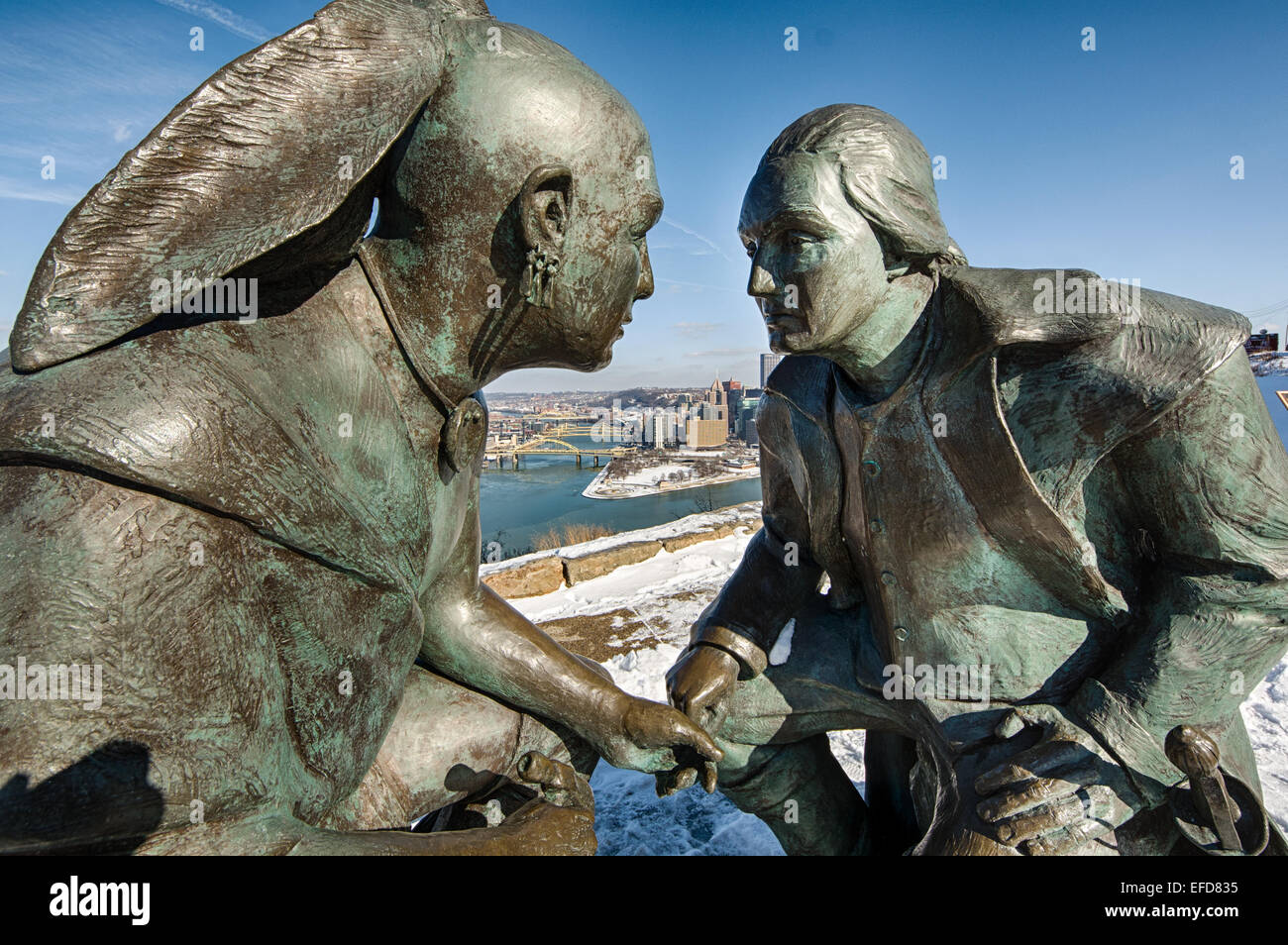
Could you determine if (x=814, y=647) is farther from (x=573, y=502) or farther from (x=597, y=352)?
(x=573, y=502)

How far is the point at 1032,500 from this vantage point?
1909 mm

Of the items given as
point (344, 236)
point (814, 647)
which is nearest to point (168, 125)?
point (344, 236)

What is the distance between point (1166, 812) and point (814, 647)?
40.2 inches

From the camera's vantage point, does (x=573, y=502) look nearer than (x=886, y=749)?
No

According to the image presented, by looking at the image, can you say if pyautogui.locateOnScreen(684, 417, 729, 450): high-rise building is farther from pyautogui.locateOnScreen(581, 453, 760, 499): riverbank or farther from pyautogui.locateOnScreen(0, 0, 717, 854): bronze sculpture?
pyautogui.locateOnScreen(0, 0, 717, 854): bronze sculpture

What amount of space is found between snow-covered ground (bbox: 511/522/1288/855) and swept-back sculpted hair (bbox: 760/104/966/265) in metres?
1.53

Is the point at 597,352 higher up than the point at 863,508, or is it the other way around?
the point at 597,352

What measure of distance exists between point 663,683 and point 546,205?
3637 mm

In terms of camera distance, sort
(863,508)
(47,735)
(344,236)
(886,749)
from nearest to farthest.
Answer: (47,735) < (344,236) < (863,508) < (886,749)

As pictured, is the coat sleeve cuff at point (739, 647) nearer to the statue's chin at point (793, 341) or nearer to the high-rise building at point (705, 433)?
the statue's chin at point (793, 341)

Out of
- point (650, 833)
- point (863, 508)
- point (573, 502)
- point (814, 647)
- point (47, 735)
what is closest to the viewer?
point (47, 735)

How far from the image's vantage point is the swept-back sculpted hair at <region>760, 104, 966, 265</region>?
6.36ft

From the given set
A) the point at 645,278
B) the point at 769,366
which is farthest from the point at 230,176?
the point at 769,366
